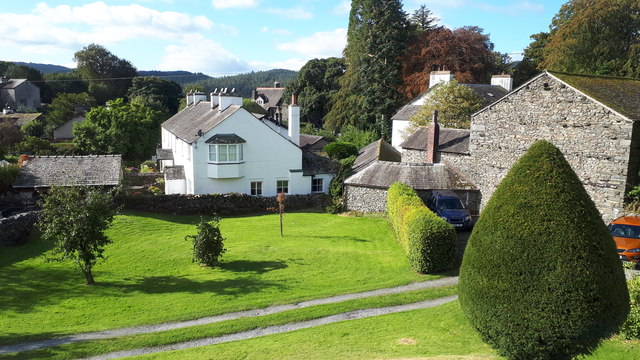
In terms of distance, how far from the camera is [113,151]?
51.2 meters

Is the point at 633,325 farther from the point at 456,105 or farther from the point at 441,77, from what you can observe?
the point at 441,77

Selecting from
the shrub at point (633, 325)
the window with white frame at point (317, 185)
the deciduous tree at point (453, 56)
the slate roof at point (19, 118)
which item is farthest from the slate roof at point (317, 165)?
the slate roof at point (19, 118)

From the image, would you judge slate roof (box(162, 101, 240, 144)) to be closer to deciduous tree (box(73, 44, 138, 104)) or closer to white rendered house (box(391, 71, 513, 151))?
white rendered house (box(391, 71, 513, 151))

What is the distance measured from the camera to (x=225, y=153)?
112ft

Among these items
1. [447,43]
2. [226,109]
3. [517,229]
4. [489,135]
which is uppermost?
[447,43]

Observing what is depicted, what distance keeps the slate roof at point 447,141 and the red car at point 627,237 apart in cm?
1149

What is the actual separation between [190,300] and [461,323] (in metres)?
9.65

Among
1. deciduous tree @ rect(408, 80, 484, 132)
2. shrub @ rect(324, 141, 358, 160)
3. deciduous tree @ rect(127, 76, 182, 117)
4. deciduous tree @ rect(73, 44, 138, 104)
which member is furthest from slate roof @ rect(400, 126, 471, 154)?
deciduous tree @ rect(73, 44, 138, 104)

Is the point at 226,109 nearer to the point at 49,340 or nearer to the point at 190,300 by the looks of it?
the point at 190,300

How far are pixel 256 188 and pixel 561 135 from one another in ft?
69.6

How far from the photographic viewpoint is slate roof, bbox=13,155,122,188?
2955 cm

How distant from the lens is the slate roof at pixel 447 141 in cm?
3127

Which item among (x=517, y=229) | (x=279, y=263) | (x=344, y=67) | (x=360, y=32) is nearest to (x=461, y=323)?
(x=517, y=229)

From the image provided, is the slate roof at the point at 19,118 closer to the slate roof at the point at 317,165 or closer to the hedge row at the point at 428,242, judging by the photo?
the slate roof at the point at 317,165
